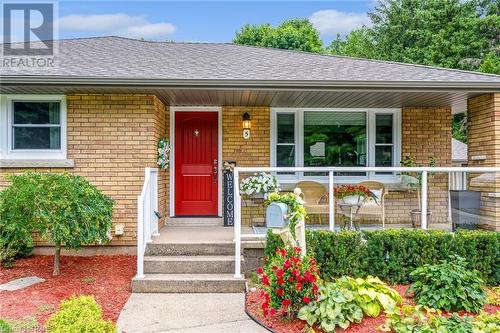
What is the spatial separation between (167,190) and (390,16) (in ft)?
74.1

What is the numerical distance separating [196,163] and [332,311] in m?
4.92

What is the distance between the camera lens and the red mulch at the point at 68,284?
15.8ft

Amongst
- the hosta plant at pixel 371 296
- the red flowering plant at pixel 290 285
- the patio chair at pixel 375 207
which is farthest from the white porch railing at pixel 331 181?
the hosta plant at pixel 371 296

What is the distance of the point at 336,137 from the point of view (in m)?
8.45

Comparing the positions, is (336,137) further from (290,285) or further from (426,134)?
(290,285)

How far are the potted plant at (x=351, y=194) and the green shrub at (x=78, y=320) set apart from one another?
12.8 feet

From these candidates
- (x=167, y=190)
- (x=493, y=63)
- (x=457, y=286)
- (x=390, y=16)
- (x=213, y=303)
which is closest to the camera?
(x=457, y=286)

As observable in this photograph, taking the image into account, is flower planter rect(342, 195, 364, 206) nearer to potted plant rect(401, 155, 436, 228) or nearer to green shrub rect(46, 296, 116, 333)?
potted plant rect(401, 155, 436, 228)

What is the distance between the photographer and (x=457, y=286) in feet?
14.8

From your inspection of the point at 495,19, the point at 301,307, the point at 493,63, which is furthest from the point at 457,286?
the point at 495,19

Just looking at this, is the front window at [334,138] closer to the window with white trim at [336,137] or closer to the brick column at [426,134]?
the window with white trim at [336,137]

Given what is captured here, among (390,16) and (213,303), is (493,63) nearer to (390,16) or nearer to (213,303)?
(390,16)

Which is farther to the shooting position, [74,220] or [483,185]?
[483,185]
